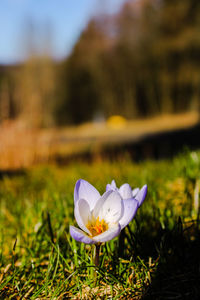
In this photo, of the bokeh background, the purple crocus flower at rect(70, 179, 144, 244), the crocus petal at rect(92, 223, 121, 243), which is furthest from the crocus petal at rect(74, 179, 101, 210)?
the bokeh background

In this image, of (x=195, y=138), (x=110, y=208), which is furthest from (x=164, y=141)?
(x=110, y=208)

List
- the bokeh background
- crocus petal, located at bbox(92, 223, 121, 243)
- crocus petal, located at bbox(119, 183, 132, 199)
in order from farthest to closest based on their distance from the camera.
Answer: the bokeh background → crocus petal, located at bbox(119, 183, 132, 199) → crocus petal, located at bbox(92, 223, 121, 243)

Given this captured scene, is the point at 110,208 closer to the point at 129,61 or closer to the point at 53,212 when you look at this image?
the point at 53,212

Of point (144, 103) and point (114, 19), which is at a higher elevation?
point (114, 19)

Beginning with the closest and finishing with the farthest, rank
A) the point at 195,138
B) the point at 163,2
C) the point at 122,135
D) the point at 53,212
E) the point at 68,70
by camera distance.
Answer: the point at 53,212 → the point at 195,138 → the point at 122,135 → the point at 163,2 → the point at 68,70

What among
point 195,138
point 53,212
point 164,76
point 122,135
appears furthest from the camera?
point 164,76

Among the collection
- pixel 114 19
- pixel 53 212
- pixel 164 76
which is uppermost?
pixel 114 19

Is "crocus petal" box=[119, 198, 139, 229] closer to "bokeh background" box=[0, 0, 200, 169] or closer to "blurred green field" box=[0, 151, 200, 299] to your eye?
"blurred green field" box=[0, 151, 200, 299]
